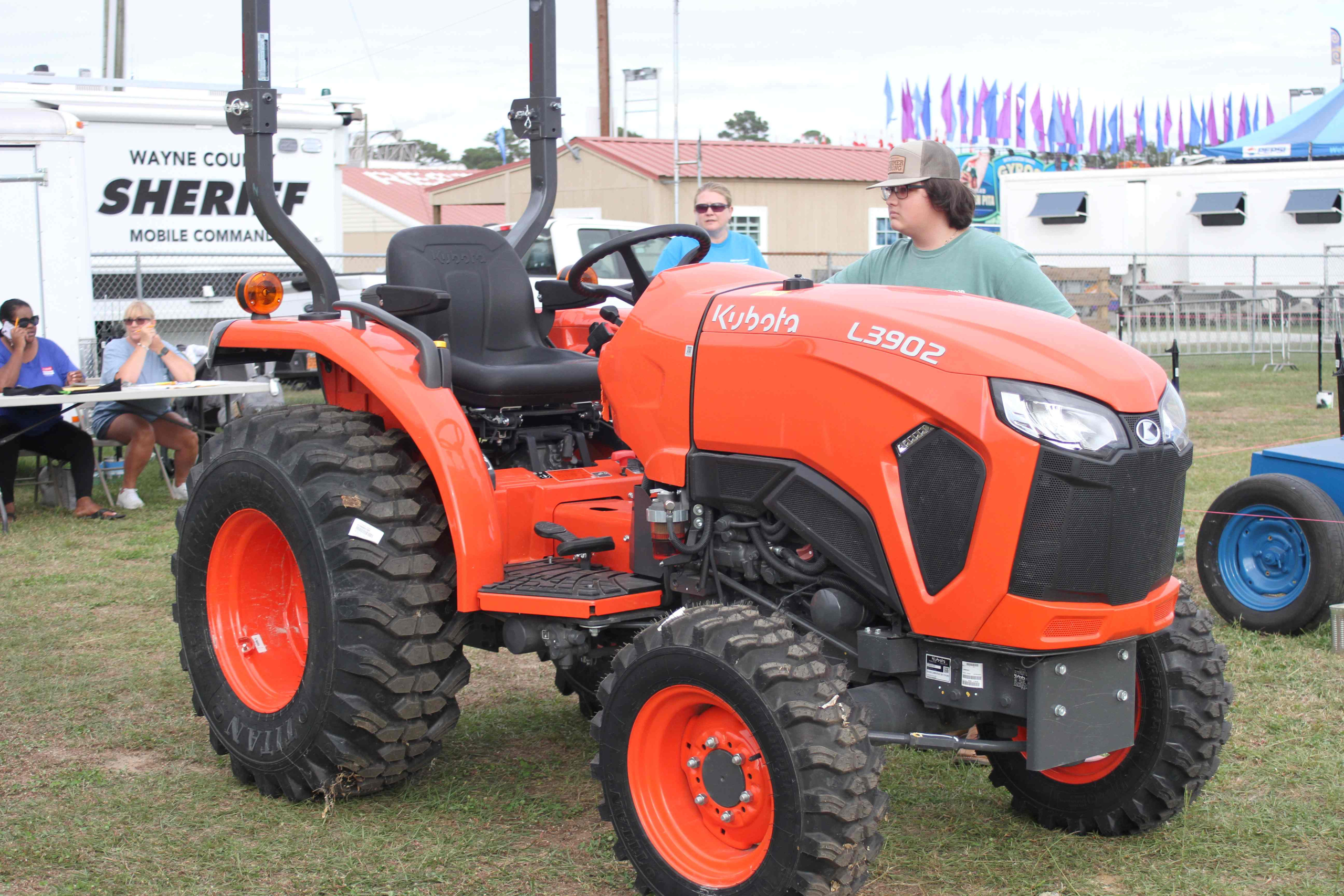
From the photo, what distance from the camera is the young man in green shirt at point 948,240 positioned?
364 centimetres

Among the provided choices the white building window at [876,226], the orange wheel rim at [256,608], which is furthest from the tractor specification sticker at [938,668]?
the white building window at [876,226]

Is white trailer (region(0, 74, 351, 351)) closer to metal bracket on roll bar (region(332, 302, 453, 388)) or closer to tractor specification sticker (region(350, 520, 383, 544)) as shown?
metal bracket on roll bar (region(332, 302, 453, 388))

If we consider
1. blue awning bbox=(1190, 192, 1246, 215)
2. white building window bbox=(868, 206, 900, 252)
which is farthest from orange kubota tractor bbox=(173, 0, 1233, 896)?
white building window bbox=(868, 206, 900, 252)

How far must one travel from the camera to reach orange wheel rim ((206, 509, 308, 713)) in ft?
13.6

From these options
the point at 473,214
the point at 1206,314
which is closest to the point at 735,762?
the point at 1206,314

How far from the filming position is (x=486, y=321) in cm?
418

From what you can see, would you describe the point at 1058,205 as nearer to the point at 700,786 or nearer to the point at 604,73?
the point at 604,73

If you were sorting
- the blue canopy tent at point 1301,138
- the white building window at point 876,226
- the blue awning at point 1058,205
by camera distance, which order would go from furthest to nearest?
the white building window at point 876,226
the blue canopy tent at point 1301,138
the blue awning at point 1058,205

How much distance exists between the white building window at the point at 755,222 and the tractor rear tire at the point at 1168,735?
Result: 75.7 ft

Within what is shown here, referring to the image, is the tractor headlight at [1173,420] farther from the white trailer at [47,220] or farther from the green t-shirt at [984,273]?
the white trailer at [47,220]

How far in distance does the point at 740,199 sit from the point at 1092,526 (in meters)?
24.3

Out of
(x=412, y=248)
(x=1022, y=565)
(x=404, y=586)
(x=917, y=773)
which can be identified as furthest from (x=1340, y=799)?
(x=412, y=248)

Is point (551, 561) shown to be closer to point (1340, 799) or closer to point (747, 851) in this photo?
point (747, 851)

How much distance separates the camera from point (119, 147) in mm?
12078
